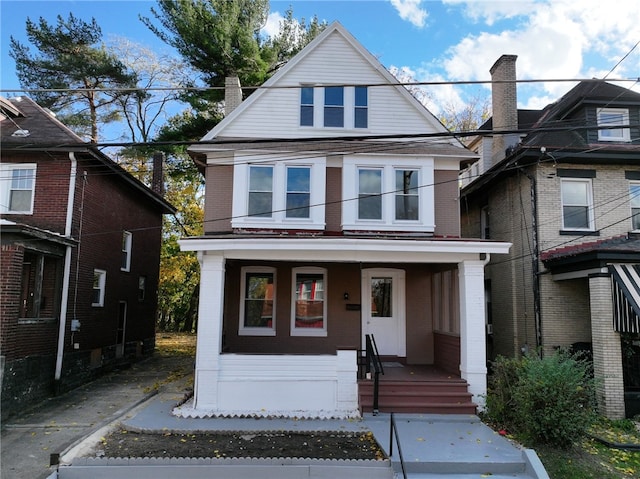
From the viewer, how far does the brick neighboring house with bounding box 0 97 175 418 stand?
10078 millimetres

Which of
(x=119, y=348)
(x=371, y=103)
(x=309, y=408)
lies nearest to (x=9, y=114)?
(x=119, y=348)

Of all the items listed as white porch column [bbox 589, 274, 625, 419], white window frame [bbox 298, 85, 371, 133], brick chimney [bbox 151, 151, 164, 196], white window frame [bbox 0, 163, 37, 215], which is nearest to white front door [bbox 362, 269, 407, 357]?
white window frame [bbox 298, 85, 371, 133]

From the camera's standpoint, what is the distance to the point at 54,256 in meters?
11.9

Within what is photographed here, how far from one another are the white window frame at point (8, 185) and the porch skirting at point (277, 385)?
693 centimetres

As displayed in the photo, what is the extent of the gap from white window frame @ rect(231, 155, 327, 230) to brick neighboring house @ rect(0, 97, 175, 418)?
3.78 meters

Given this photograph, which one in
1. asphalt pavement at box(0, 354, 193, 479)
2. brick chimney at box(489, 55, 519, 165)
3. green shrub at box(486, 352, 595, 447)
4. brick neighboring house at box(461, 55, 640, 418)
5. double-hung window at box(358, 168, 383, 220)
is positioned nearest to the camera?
asphalt pavement at box(0, 354, 193, 479)

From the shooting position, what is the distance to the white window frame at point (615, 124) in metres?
13.2

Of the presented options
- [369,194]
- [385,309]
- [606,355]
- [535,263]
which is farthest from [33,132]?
[606,355]

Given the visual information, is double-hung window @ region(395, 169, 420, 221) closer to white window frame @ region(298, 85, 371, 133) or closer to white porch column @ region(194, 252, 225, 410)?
white window frame @ region(298, 85, 371, 133)

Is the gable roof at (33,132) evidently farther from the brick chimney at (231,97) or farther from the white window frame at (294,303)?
the white window frame at (294,303)

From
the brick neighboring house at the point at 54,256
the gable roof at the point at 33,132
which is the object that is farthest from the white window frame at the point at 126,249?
the gable roof at the point at 33,132

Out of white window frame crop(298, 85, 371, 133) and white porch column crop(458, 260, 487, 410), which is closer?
white porch column crop(458, 260, 487, 410)

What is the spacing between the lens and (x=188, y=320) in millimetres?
31766

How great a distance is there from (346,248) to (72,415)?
677 centimetres
